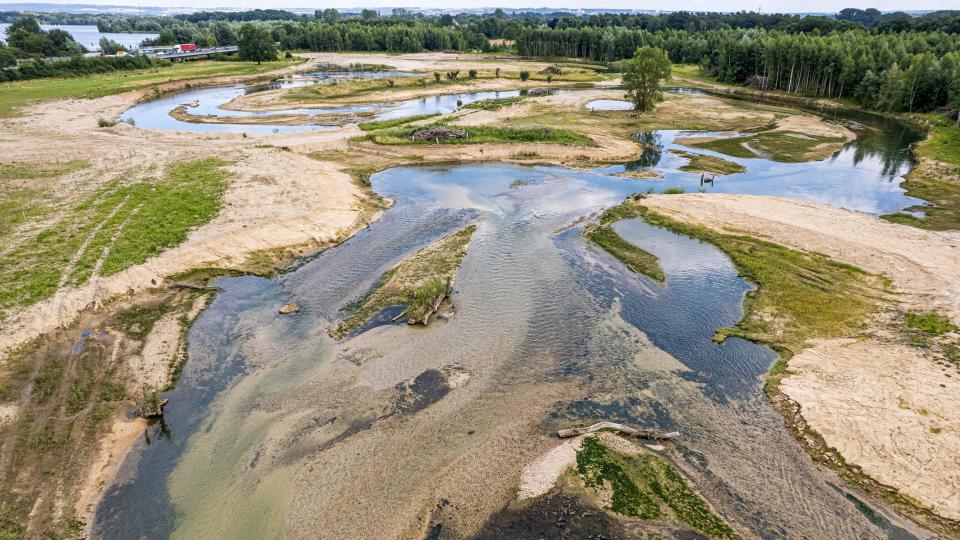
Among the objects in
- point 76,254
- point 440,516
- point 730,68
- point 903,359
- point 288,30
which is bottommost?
point 440,516

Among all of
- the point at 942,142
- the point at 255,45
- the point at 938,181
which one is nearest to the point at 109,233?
the point at 938,181

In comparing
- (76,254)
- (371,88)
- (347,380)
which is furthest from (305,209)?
(371,88)

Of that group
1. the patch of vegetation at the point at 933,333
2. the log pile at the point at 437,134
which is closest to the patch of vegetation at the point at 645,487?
the patch of vegetation at the point at 933,333

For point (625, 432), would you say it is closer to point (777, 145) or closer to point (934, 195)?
point (934, 195)

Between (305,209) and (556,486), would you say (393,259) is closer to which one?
(305,209)

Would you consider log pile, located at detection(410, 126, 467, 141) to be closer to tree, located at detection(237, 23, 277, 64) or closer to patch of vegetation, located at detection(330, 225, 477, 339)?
patch of vegetation, located at detection(330, 225, 477, 339)

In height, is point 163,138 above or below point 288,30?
below
